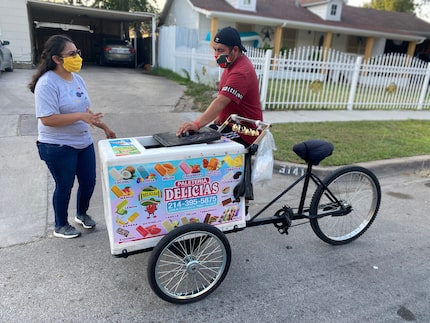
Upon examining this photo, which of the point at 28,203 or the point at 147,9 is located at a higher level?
the point at 147,9

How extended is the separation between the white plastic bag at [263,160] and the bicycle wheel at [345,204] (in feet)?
2.33

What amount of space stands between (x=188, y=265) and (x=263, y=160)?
96 cm

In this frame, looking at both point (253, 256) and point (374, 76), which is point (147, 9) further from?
point (253, 256)

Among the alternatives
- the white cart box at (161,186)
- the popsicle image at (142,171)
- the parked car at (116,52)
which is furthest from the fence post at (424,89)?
the parked car at (116,52)

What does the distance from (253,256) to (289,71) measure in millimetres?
6775

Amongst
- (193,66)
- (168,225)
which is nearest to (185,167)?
(168,225)

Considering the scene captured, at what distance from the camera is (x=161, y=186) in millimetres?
2242

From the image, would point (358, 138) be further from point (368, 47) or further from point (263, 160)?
point (368, 47)

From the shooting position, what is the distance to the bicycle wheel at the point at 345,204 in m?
3.07

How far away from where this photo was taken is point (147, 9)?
24.2 meters

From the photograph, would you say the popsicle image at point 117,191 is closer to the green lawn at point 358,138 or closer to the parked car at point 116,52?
the green lawn at point 358,138

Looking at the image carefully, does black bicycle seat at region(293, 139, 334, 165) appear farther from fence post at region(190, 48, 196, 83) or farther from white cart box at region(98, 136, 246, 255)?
fence post at region(190, 48, 196, 83)

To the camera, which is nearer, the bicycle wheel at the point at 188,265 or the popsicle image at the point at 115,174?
the popsicle image at the point at 115,174

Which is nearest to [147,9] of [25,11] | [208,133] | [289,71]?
[25,11]
